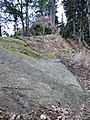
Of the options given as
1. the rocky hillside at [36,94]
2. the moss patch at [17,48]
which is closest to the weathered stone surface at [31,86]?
the rocky hillside at [36,94]

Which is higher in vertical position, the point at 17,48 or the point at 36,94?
the point at 17,48

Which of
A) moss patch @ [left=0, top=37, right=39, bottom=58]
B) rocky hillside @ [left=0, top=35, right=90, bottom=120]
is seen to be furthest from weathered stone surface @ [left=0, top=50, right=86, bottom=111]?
moss patch @ [left=0, top=37, right=39, bottom=58]

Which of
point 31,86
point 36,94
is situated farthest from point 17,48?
point 36,94

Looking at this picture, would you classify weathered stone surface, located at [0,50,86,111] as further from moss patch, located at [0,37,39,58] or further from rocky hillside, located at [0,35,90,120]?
moss patch, located at [0,37,39,58]

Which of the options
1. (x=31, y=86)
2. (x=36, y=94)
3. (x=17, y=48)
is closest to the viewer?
(x=36, y=94)

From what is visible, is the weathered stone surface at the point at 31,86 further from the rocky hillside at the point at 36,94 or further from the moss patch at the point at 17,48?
the moss patch at the point at 17,48

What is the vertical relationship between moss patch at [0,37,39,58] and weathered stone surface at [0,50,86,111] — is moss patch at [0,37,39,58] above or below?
above

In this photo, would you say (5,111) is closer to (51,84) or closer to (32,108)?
(32,108)

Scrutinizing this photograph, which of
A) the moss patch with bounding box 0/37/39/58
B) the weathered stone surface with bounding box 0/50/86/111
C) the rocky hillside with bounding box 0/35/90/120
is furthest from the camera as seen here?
the moss patch with bounding box 0/37/39/58

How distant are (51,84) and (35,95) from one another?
949 mm

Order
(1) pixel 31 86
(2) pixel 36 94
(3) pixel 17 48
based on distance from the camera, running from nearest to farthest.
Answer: (2) pixel 36 94 < (1) pixel 31 86 < (3) pixel 17 48

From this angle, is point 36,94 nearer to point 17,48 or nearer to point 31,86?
point 31,86

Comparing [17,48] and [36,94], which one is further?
[17,48]

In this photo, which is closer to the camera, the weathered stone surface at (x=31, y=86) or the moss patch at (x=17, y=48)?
the weathered stone surface at (x=31, y=86)
